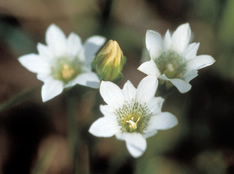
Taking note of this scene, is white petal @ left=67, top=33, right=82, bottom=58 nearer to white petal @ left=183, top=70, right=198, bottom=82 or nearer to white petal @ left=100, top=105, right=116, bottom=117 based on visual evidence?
white petal @ left=100, top=105, right=116, bottom=117

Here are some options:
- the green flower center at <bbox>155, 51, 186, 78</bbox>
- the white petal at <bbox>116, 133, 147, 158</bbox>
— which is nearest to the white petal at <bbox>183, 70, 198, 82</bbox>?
the green flower center at <bbox>155, 51, 186, 78</bbox>

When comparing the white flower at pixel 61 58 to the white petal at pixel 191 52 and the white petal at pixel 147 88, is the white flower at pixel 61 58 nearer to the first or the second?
the white petal at pixel 147 88

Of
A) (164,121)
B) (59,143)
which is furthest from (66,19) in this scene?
(164,121)

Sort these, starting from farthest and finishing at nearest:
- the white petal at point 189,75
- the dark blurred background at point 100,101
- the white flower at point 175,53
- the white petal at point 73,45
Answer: the dark blurred background at point 100,101 → the white petal at point 73,45 → the white flower at point 175,53 → the white petal at point 189,75

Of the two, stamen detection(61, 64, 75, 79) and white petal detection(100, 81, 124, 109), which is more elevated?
white petal detection(100, 81, 124, 109)

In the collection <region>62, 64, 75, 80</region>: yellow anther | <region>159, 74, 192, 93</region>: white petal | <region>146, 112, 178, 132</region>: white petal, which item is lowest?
<region>62, 64, 75, 80</region>: yellow anther

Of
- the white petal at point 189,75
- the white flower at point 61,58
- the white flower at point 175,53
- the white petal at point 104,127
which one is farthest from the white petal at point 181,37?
the white petal at point 104,127

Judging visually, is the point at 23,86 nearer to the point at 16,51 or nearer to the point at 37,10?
the point at 16,51
